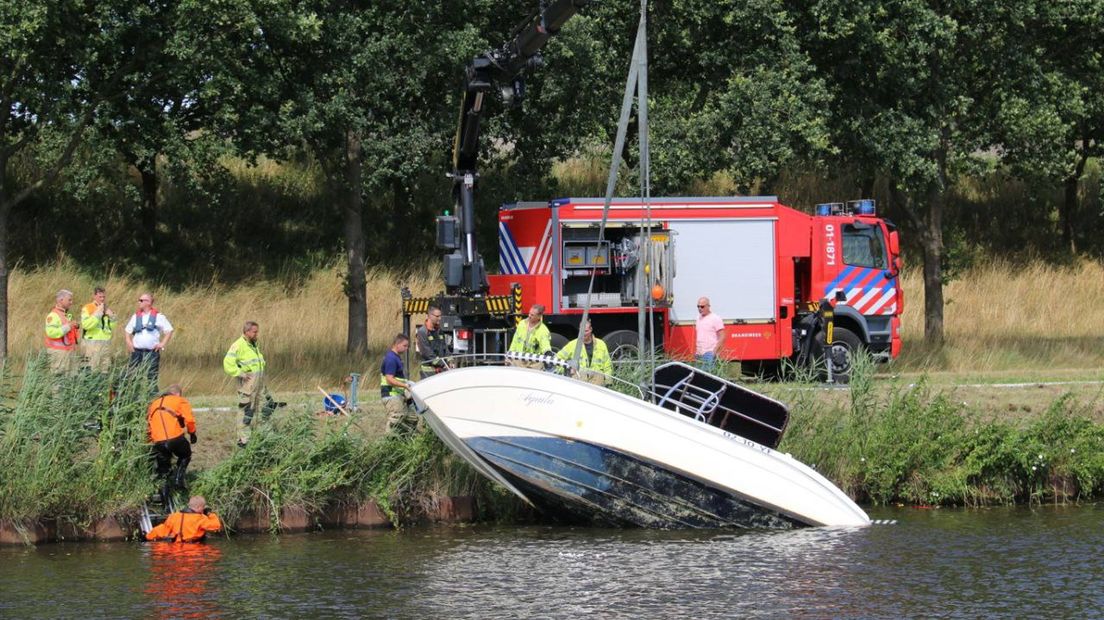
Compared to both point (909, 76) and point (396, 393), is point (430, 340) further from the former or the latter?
point (909, 76)

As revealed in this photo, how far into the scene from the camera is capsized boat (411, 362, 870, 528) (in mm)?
16250

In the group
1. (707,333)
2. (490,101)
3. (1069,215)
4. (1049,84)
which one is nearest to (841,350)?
(707,333)

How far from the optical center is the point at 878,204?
135ft

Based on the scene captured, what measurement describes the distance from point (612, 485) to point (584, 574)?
2162 millimetres

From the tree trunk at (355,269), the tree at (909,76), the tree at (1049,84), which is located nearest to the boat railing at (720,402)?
the tree trunk at (355,269)

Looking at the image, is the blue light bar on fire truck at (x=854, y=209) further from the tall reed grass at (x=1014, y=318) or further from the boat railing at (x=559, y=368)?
the boat railing at (x=559, y=368)

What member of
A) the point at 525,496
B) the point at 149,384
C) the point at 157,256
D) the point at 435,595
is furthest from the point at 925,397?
the point at 157,256

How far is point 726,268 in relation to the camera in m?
24.7

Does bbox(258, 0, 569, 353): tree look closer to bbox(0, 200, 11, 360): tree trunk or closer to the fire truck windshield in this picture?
bbox(0, 200, 11, 360): tree trunk

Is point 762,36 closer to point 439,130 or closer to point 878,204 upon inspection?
point 439,130

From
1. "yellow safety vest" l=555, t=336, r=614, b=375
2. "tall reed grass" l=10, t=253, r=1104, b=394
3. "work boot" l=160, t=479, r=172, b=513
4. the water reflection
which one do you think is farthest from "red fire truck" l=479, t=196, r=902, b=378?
the water reflection

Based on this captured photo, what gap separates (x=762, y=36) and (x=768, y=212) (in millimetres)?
4798

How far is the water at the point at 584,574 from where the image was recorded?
516 inches

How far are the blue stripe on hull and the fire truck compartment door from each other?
26.0ft
